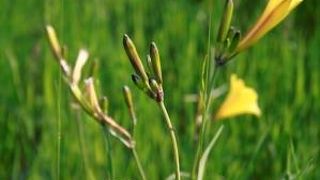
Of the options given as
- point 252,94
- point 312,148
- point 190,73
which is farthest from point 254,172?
point 252,94

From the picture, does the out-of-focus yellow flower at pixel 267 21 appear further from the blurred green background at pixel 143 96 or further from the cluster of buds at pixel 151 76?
the blurred green background at pixel 143 96

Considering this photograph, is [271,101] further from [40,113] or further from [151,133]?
[40,113]

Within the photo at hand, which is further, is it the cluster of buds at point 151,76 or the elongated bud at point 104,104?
the elongated bud at point 104,104

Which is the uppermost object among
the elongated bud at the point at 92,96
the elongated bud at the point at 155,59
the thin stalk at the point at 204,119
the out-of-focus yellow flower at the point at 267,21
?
the out-of-focus yellow flower at the point at 267,21

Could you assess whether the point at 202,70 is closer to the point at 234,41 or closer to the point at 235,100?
the point at 234,41

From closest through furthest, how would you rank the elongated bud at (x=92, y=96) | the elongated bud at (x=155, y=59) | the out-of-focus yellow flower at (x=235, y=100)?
the elongated bud at (x=155, y=59)
the elongated bud at (x=92, y=96)
the out-of-focus yellow flower at (x=235, y=100)

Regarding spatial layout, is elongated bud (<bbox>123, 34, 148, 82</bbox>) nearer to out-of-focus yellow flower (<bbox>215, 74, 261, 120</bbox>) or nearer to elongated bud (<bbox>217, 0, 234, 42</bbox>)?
elongated bud (<bbox>217, 0, 234, 42</bbox>)

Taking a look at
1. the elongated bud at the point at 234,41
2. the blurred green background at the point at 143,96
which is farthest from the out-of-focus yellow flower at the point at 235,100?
the elongated bud at the point at 234,41
